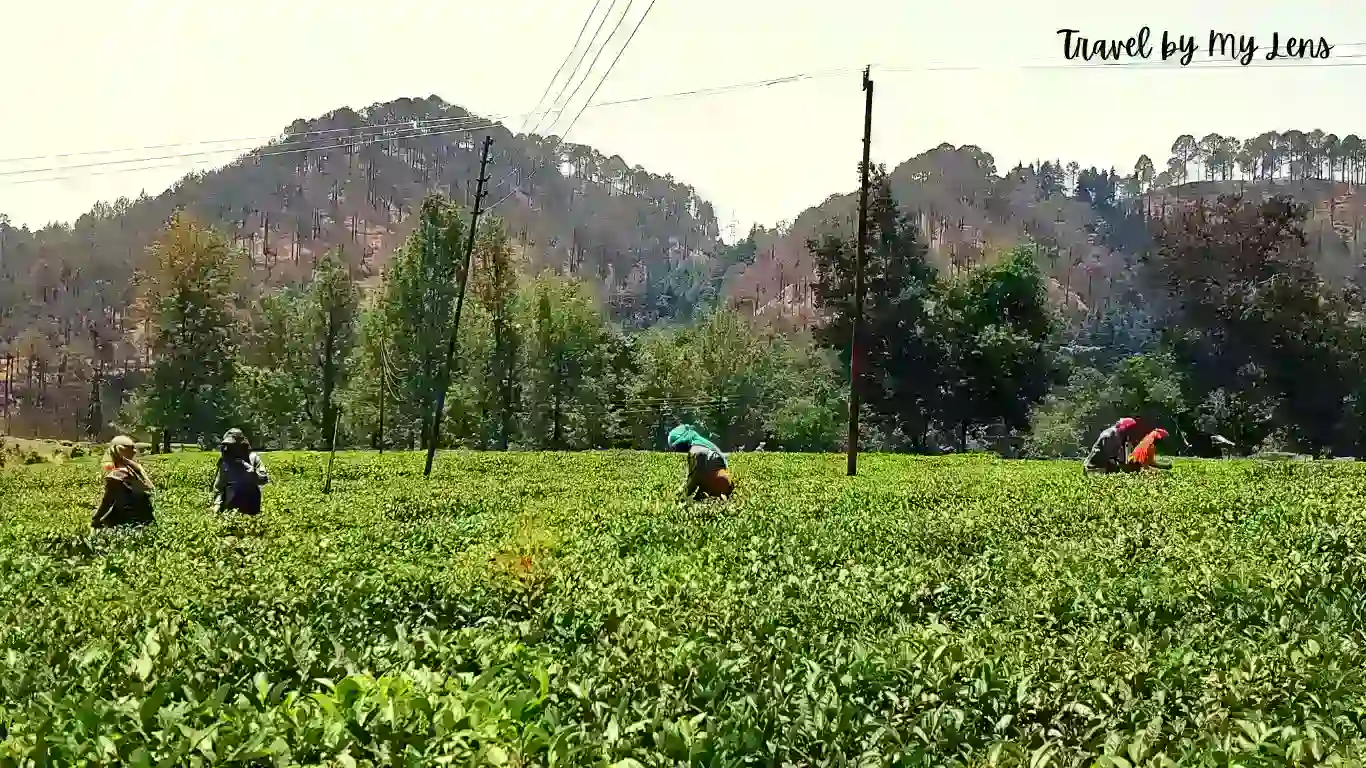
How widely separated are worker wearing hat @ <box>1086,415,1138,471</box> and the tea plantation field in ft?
26.3

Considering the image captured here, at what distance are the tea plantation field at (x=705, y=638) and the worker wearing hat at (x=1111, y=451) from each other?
8018 mm

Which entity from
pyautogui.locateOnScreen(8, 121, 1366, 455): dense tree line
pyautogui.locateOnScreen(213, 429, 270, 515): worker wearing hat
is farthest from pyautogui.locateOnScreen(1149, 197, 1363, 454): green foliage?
pyautogui.locateOnScreen(213, 429, 270, 515): worker wearing hat

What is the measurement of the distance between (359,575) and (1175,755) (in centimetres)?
585

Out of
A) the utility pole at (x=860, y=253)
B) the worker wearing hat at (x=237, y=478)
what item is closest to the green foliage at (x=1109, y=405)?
the utility pole at (x=860, y=253)

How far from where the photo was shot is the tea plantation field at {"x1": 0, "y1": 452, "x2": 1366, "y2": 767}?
3891 mm

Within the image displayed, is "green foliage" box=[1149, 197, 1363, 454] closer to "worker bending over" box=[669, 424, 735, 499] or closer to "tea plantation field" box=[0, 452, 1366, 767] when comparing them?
"tea plantation field" box=[0, 452, 1366, 767]

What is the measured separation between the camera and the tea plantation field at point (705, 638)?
3.89 metres

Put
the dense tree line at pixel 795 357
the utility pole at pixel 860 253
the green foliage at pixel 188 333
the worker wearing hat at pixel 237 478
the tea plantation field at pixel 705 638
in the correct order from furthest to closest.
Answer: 1. the green foliage at pixel 188 333
2. the dense tree line at pixel 795 357
3. the utility pole at pixel 860 253
4. the worker wearing hat at pixel 237 478
5. the tea plantation field at pixel 705 638

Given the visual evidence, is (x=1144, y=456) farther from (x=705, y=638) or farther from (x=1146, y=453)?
(x=705, y=638)


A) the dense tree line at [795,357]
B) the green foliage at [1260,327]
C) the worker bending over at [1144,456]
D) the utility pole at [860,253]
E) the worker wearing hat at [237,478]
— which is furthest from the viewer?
the dense tree line at [795,357]

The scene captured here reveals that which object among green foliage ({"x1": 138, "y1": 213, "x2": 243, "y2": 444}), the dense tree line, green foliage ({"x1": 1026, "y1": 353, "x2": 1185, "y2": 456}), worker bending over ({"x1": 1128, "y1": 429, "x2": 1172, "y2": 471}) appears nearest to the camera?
worker bending over ({"x1": 1128, "y1": 429, "x2": 1172, "y2": 471})

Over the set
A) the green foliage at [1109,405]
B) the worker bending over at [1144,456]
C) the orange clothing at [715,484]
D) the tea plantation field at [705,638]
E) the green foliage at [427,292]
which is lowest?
the tea plantation field at [705,638]

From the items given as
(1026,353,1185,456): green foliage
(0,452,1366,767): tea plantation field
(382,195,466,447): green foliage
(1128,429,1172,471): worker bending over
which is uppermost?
(382,195,466,447): green foliage

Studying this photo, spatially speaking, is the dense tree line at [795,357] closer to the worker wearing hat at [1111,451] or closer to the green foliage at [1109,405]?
the green foliage at [1109,405]
